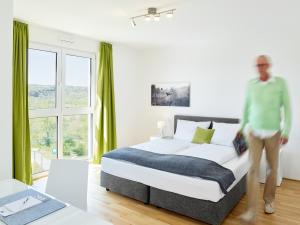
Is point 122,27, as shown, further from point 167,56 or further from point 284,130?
point 284,130

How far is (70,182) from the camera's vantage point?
1.80 m

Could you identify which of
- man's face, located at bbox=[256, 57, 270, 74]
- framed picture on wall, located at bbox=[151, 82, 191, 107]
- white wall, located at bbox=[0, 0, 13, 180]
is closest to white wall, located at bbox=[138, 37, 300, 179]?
framed picture on wall, located at bbox=[151, 82, 191, 107]

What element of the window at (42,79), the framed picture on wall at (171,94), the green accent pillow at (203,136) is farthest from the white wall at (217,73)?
the window at (42,79)

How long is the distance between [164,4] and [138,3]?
1.02ft

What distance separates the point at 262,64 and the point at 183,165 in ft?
5.74

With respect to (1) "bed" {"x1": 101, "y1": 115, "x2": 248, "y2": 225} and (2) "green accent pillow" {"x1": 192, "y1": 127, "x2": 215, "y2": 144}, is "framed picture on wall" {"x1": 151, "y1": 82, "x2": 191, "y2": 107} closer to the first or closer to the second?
(2) "green accent pillow" {"x1": 192, "y1": 127, "x2": 215, "y2": 144}

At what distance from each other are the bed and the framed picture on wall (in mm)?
1478

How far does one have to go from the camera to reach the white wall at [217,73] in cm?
378

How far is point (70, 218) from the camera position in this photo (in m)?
1.23

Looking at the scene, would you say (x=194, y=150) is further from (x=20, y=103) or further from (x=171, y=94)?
(x=20, y=103)

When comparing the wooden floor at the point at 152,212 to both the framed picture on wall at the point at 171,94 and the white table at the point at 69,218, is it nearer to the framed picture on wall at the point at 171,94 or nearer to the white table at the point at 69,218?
the white table at the point at 69,218

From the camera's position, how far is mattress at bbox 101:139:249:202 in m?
2.46

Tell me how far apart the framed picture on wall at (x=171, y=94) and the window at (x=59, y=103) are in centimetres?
145

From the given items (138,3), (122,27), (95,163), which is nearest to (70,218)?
(138,3)
